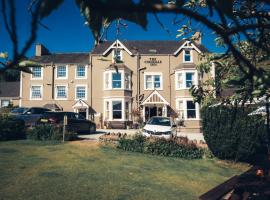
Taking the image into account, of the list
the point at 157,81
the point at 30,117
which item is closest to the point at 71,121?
the point at 30,117

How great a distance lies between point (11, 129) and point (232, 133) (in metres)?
14.1

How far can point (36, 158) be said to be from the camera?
47.4ft

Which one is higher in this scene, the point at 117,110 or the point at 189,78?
the point at 189,78

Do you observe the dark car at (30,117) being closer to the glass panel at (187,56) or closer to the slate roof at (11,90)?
the glass panel at (187,56)

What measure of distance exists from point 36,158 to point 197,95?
1152cm

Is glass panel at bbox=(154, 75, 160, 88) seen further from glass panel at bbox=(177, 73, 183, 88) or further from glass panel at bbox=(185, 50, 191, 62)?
glass panel at bbox=(185, 50, 191, 62)

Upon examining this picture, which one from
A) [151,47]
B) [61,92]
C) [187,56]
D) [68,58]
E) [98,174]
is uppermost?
[151,47]

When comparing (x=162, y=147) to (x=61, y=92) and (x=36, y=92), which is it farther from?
(x=36, y=92)

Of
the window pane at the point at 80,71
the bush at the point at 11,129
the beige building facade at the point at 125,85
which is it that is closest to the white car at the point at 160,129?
the bush at the point at 11,129

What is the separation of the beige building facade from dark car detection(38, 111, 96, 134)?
8457 millimetres

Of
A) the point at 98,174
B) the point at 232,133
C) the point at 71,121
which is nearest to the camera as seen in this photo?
the point at 98,174

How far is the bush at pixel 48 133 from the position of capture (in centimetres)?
2025

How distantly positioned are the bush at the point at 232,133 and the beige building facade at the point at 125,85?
17373mm

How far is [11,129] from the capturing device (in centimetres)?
2052
